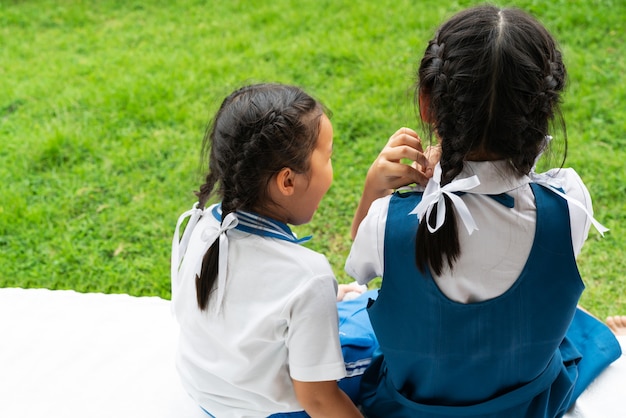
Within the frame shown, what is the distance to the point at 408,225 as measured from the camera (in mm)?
1534

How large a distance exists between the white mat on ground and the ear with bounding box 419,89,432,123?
3.21 ft

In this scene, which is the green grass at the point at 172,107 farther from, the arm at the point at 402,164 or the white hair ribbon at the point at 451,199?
the white hair ribbon at the point at 451,199

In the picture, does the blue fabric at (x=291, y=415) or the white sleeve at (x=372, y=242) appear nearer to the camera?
the white sleeve at (x=372, y=242)

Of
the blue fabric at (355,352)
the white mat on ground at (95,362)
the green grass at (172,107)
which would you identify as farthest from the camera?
the green grass at (172,107)

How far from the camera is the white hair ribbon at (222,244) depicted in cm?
163

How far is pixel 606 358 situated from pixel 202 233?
124 cm

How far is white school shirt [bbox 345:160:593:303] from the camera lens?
4.95 ft

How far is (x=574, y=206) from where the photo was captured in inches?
60.9

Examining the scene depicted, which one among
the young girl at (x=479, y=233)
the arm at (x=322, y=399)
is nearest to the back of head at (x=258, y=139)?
the young girl at (x=479, y=233)

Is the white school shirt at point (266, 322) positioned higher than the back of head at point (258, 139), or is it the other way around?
the back of head at point (258, 139)

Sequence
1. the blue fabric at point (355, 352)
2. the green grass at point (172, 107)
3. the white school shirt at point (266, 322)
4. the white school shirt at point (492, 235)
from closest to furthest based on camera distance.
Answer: the white school shirt at point (492, 235) → the white school shirt at point (266, 322) → the blue fabric at point (355, 352) → the green grass at point (172, 107)

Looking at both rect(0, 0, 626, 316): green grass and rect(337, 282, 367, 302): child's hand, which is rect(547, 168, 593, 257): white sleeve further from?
rect(0, 0, 626, 316): green grass

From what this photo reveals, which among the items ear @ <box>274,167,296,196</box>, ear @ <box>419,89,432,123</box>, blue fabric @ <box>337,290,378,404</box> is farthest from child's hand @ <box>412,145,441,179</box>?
blue fabric @ <box>337,290,378,404</box>

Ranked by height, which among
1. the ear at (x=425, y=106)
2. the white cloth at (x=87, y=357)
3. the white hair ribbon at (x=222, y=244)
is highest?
the ear at (x=425, y=106)
